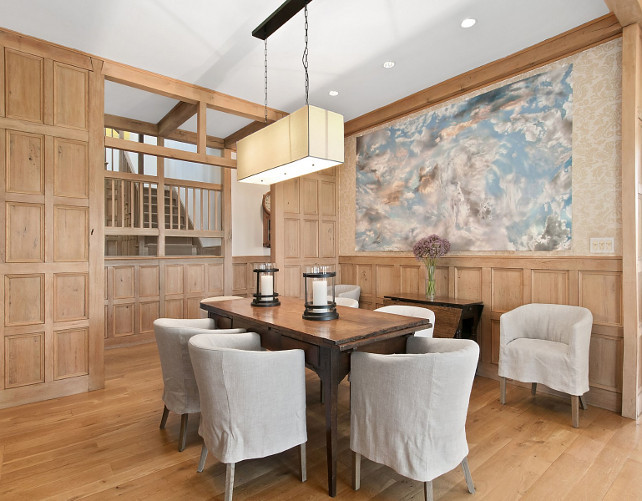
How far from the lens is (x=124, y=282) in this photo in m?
4.84

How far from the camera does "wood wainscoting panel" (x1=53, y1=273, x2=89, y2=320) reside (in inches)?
127

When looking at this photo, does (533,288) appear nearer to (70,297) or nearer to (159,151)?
(159,151)

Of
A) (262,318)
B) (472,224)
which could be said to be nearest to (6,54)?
(262,318)

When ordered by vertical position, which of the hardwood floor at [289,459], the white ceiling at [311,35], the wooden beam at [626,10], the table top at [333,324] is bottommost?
the hardwood floor at [289,459]

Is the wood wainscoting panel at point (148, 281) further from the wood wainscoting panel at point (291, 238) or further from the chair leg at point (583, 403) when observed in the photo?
the chair leg at point (583, 403)

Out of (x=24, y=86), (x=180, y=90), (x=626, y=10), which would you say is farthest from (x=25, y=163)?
(x=626, y=10)

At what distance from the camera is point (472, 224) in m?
3.81

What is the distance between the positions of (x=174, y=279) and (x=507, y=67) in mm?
4693

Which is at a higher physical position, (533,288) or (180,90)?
(180,90)

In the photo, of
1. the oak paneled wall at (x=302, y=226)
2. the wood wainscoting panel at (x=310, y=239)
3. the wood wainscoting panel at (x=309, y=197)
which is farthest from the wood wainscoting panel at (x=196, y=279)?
the wood wainscoting panel at (x=309, y=197)

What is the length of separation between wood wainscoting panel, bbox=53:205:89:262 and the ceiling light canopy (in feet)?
5.24

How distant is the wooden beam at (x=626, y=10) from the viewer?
252 centimetres

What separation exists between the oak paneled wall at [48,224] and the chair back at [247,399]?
6.85 ft

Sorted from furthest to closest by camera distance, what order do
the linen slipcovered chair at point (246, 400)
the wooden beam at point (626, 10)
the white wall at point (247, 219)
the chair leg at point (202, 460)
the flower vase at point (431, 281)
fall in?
the white wall at point (247, 219) < the flower vase at point (431, 281) < the wooden beam at point (626, 10) < the chair leg at point (202, 460) < the linen slipcovered chair at point (246, 400)
